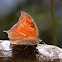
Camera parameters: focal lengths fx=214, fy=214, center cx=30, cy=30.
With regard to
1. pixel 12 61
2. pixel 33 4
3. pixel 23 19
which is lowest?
pixel 12 61

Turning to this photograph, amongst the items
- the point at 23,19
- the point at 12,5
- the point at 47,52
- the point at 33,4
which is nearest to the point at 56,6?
the point at 33,4

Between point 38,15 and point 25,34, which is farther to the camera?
point 38,15

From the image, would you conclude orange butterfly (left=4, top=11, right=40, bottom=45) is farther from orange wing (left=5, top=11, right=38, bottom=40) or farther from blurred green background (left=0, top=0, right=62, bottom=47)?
blurred green background (left=0, top=0, right=62, bottom=47)

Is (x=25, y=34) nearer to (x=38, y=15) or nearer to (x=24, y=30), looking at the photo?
(x=24, y=30)

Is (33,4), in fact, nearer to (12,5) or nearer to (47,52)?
(12,5)

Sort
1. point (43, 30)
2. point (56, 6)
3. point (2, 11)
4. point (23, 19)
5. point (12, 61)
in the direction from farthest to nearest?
point (56, 6) < point (2, 11) < point (43, 30) < point (23, 19) < point (12, 61)

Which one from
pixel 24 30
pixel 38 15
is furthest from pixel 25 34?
pixel 38 15

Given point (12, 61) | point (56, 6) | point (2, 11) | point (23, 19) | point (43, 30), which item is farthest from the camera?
point (56, 6)

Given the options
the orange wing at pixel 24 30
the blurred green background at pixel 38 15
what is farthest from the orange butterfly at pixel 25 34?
the blurred green background at pixel 38 15

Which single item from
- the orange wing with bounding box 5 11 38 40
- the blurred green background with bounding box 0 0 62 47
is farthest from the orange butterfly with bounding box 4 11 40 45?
the blurred green background with bounding box 0 0 62 47

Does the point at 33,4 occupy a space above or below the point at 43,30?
above

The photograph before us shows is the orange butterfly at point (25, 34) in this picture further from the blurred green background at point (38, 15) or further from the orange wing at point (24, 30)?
the blurred green background at point (38, 15)
